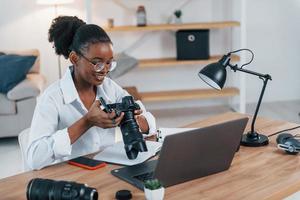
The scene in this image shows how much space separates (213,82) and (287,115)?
9.62 ft

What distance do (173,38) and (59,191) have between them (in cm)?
364

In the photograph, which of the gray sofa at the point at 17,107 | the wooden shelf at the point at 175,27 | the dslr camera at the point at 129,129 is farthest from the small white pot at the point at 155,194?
the wooden shelf at the point at 175,27

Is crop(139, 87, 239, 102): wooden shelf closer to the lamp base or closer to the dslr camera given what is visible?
the lamp base

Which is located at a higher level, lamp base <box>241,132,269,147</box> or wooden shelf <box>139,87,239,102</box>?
lamp base <box>241,132,269,147</box>

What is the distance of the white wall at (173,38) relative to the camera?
4750 millimetres

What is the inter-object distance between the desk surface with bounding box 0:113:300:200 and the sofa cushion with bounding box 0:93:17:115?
239cm

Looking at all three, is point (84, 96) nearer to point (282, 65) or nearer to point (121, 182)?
point (121, 182)

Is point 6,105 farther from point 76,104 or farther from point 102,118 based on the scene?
point 102,118

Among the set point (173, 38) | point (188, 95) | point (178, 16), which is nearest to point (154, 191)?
point (188, 95)

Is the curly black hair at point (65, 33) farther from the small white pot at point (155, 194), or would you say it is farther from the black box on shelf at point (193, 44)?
the black box on shelf at point (193, 44)

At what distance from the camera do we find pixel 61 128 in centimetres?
193

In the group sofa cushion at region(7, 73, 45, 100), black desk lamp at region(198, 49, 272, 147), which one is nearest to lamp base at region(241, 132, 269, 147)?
black desk lamp at region(198, 49, 272, 147)

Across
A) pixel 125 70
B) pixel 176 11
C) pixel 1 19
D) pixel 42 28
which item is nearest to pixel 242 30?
pixel 176 11

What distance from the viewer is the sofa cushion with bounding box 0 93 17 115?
156 inches
